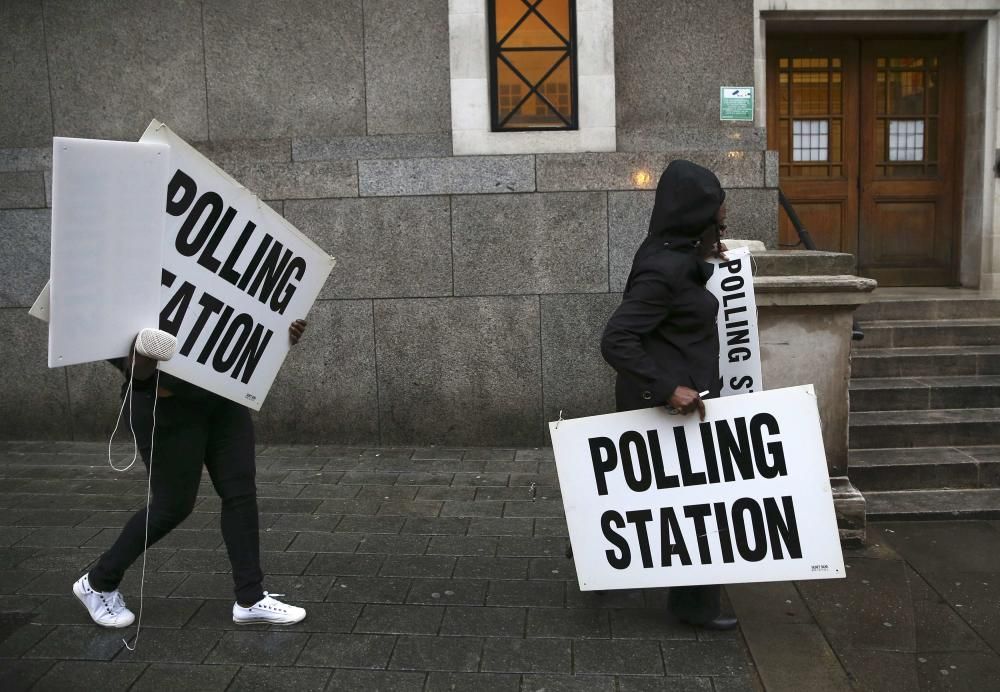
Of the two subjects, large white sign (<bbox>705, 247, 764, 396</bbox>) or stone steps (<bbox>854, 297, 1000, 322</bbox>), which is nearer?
large white sign (<bbox>705, 247, 764, 396</bbox>)

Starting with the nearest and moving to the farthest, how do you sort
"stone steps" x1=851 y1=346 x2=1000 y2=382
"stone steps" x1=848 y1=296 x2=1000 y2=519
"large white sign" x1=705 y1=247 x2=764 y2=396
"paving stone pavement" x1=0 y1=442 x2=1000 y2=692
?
"paving stone pavement" x1=0 y1=442 x2=1000 y2=692 < "large white sign" x1=705 y1=247 x2=764 y2=396 < "stone steps" x1=848 y1=296 x2=1000 y2=519 < "stone steps" x1=851 y1=346 x2=1000 y2=382

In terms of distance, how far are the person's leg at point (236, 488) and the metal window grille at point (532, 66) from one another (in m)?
3.88

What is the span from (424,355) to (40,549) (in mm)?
3051

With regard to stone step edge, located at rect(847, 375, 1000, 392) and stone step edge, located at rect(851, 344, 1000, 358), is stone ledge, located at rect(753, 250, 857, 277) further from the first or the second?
stone step edge, located at rect(851, 344, 1000, 358)

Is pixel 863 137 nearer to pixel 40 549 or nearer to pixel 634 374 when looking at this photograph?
pixel 634 374

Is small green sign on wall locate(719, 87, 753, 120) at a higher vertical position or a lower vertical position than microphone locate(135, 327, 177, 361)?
higher

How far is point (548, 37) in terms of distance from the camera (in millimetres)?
6883

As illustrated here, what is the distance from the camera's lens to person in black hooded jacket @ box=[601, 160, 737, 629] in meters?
3.49

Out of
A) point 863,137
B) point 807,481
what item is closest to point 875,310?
point 863,137

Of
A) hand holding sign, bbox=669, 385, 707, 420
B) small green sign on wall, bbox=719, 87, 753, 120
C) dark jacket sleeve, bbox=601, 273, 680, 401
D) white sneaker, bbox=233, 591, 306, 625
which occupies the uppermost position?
small green sign on wall, bbox=719, 87, 753, 120

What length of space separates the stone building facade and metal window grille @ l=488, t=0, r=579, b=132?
137 mm

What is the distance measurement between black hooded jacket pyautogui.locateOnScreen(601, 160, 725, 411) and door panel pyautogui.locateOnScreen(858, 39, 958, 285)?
5613mm

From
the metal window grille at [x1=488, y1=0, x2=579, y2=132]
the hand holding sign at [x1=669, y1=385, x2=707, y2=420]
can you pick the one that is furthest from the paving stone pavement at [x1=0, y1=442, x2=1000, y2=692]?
the metal window grille at [x1=488, y1=0, x2=579, y2=132]

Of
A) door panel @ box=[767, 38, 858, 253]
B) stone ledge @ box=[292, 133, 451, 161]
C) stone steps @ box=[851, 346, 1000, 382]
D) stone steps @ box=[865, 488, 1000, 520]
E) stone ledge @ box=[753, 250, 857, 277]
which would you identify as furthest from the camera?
door panel @ box=[767, 38, 858, 253]
